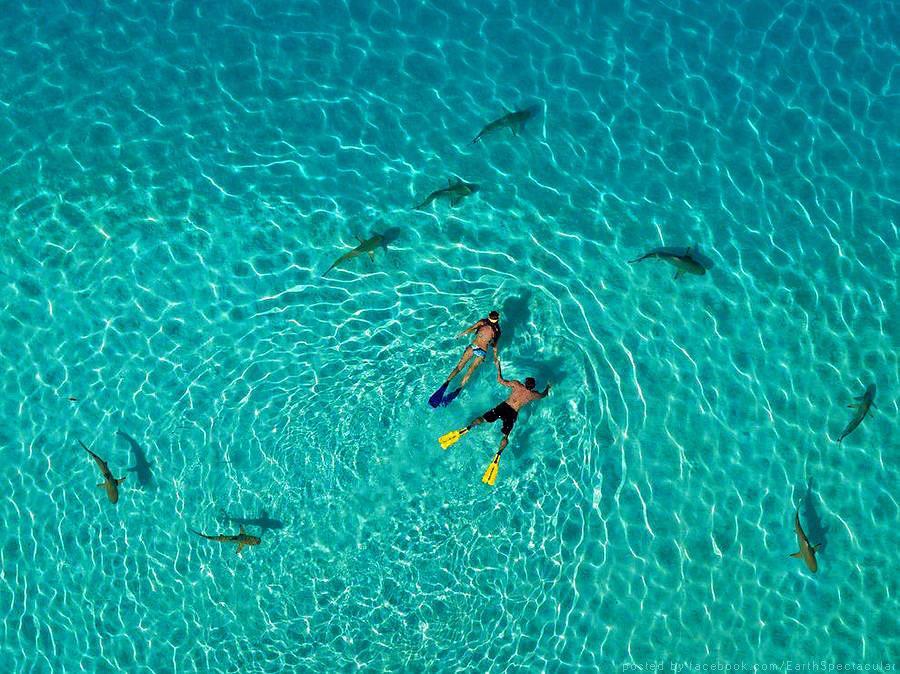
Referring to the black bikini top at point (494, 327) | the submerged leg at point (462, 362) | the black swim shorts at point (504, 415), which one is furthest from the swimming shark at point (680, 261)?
the black swim shorts at point (504, 415)

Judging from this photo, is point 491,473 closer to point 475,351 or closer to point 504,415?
point 504,415

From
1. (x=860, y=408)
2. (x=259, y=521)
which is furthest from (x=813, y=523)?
(x=259, y=521)

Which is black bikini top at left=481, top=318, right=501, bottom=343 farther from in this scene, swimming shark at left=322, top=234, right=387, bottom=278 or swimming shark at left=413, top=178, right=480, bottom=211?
swimming shark at left=413, top=178, right=480, bottom=211

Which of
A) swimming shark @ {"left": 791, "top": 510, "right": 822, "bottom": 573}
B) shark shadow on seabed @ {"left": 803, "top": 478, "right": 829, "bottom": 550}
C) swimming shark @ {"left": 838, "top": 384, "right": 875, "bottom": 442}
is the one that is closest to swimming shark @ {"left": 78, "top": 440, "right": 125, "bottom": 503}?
swimming shark @ {"left": 791, "top": 510, "right": 822, "bottom": 573}

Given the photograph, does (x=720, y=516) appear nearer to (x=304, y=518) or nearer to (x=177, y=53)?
(x=304, y=518)

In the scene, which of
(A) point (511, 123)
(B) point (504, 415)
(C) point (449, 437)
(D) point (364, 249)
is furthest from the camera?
(A) point (511, 123)

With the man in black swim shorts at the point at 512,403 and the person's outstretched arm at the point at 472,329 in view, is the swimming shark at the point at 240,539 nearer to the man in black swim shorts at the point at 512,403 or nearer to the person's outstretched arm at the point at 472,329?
the man in black swim shorts at the point at 512,403

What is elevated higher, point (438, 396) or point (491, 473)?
point (438, 396)
